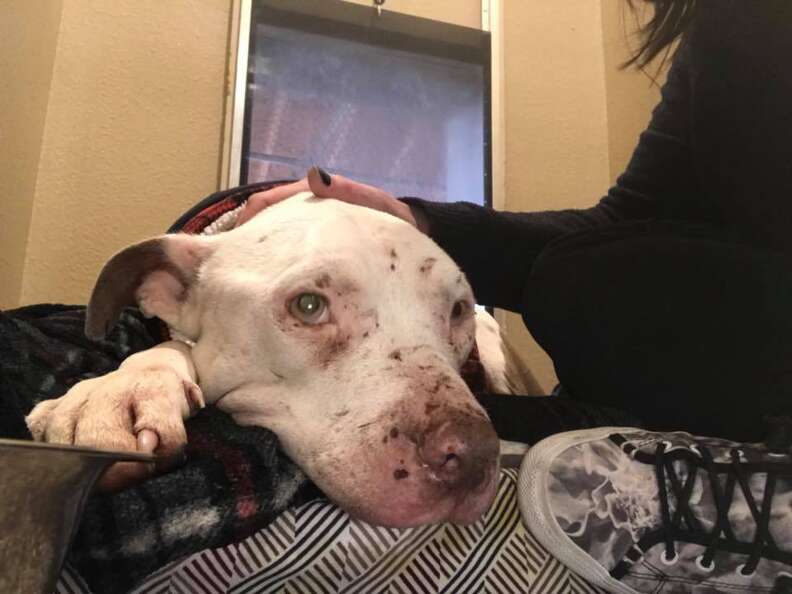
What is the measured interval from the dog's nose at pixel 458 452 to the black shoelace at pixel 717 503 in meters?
0.28

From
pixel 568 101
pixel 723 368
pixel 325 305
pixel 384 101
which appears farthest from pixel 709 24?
pixel 568 101

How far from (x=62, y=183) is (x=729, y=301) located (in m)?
2.40

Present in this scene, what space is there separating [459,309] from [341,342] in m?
0.31

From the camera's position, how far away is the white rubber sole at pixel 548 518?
0.89m

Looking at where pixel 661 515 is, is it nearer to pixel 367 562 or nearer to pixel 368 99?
pixel 367 562

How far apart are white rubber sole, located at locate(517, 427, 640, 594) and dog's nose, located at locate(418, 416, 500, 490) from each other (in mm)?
113

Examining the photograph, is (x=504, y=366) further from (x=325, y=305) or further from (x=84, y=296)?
(x=84, y=296)

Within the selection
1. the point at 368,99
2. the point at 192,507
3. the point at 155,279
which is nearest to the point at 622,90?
the point at 368,99

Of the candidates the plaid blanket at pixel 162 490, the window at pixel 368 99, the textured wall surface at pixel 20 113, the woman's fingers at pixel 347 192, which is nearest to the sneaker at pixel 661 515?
the plaid blanket at pixel 162 490

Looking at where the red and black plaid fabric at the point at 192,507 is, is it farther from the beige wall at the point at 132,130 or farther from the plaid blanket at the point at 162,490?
the beige wall at the point at 132,130

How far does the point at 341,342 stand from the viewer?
1053 mm

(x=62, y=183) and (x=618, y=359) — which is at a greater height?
(x=62, y=183)

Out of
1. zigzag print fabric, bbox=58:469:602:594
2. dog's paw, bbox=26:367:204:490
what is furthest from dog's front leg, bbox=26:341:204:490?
zigzag print fabric, bbox=58:469:602:594

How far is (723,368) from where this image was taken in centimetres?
120
